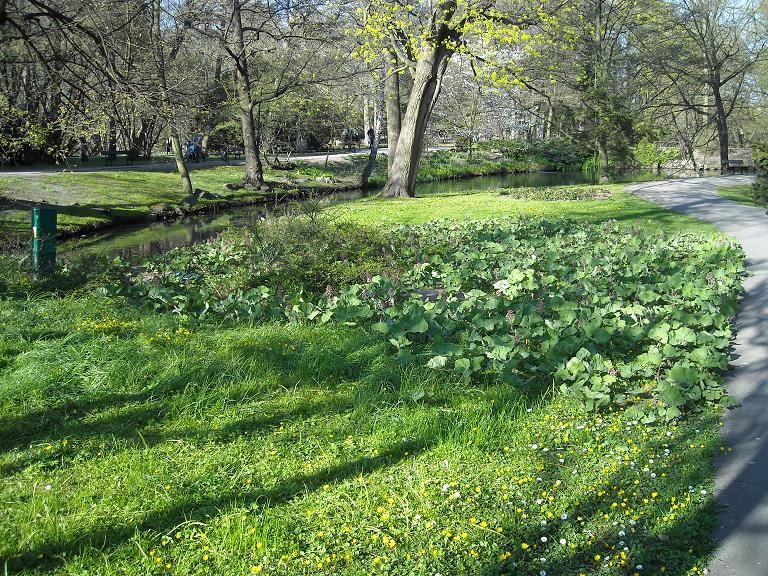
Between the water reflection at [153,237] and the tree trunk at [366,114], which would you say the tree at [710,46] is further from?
the tree trunk at [366,114]

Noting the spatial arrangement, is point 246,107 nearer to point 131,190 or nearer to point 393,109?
point 131,190

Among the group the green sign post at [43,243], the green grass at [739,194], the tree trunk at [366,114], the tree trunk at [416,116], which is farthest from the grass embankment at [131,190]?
the tree trunk at [366,114]

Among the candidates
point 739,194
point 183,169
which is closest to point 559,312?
point 739,194

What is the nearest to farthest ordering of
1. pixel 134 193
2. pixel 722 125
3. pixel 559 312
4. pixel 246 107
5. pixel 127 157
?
pixel 559 312 → pixel 134 193 → pixel 246 107 → pixel 722 125 → pixel 127 157

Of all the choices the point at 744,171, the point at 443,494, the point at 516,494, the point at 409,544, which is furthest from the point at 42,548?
the point at 744,171

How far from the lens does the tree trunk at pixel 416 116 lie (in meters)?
20.6

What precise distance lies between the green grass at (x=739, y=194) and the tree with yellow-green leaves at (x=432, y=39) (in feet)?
22.3

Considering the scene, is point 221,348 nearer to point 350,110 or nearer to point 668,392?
point 668,392

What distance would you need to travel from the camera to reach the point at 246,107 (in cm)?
3030

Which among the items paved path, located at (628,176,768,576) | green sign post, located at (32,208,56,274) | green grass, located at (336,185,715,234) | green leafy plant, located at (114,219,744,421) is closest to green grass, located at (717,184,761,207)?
green grass, located at (336,185,715,234)

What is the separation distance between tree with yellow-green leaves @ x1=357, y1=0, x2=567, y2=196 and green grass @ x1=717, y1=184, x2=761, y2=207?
6802mm

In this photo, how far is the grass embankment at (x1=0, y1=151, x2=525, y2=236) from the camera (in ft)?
70.3

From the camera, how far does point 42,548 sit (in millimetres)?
3275

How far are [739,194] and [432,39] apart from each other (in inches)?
414
